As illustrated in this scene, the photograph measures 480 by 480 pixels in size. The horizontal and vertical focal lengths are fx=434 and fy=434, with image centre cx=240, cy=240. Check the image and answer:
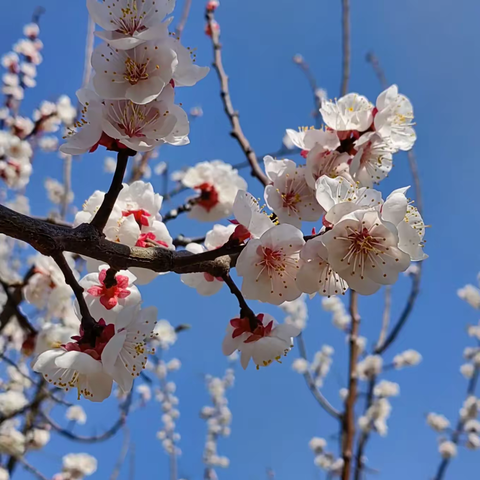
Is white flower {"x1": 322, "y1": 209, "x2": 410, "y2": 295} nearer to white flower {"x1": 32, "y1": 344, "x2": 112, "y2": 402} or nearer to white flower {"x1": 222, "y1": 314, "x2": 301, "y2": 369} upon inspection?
white flower {"x1": 222, "y1": 314, "x2": 301, "y2": 369}

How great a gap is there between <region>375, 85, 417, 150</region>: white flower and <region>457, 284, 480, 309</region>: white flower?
18.6 feet

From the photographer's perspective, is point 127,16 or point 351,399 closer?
point 127,16

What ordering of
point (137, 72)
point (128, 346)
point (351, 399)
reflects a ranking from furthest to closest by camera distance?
point (351, 399), point (128, 346), point (137, 72)

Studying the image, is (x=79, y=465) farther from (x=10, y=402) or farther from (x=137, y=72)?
(x=137, y=72)

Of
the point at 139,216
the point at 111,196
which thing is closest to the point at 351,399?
the point at 139,216

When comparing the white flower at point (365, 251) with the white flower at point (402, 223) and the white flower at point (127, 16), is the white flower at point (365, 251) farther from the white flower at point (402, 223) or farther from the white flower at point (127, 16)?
the white flower at point (127, 16)

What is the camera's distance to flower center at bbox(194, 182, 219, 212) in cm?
245

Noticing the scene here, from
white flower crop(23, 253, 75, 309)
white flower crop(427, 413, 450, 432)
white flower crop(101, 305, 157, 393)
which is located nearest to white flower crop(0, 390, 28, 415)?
white flower crop(23, 253, 75, 309)

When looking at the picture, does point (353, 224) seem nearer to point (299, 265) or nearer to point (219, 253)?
point (299, 265)

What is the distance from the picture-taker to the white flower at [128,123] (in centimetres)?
97

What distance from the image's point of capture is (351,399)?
2.81m

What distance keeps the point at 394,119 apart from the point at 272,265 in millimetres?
802

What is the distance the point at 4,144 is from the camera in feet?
14.3

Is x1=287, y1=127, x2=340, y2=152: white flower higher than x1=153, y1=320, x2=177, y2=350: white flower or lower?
lower
